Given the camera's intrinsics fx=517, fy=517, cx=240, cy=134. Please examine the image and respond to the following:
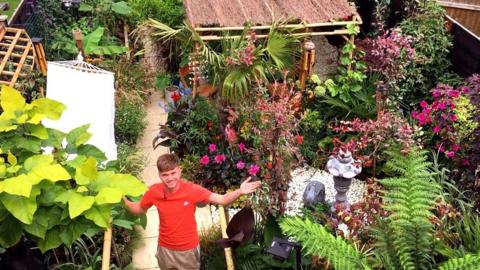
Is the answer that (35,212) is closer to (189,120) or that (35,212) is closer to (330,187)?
(189,120)

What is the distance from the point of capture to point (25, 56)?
570 cm

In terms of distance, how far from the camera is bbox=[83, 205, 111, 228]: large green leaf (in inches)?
97.7

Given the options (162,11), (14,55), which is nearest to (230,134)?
(14,55)

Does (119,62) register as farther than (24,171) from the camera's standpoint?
Yes

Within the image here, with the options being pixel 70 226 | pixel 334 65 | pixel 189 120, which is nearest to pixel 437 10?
pixel 334 65

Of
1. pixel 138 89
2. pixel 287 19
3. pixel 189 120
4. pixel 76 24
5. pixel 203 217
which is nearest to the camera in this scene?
pixel 203 217

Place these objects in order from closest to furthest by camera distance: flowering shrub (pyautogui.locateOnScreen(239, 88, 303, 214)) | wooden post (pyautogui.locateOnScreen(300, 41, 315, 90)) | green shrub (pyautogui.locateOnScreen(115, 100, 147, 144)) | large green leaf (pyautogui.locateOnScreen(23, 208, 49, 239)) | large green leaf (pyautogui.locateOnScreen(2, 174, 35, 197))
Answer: large green leaf (pyautogui.locateOnScreen(2, 174, 35, 197)), large green leaf (pyautogui.locateOnScreen(23, 208, 49, 239)), flowering shrub (pyautogui.locateOnScreen(239, 88, 303, 214)), wooden post (pyautogui.locateOnScreen(300, 41, 315, 90)), green shrub (pyautogui.locateOnScreen(115, 100, 147, 144))

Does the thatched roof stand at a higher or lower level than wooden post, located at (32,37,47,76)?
higher

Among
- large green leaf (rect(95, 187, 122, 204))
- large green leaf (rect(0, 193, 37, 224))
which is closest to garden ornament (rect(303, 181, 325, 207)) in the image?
large green leaf (rect(95, 187, 122, 204))

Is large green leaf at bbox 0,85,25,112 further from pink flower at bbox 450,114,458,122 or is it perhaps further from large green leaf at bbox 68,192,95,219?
pink flower at bbox 450,114,458,122

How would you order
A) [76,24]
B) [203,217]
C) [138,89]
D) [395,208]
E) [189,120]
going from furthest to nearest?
[76,24], [138,89], [189,120], [203,217], [395,208]

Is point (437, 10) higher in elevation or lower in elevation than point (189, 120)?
higher

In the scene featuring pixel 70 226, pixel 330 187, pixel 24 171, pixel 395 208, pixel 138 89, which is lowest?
pixel 330 187

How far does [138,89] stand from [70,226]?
455cm
